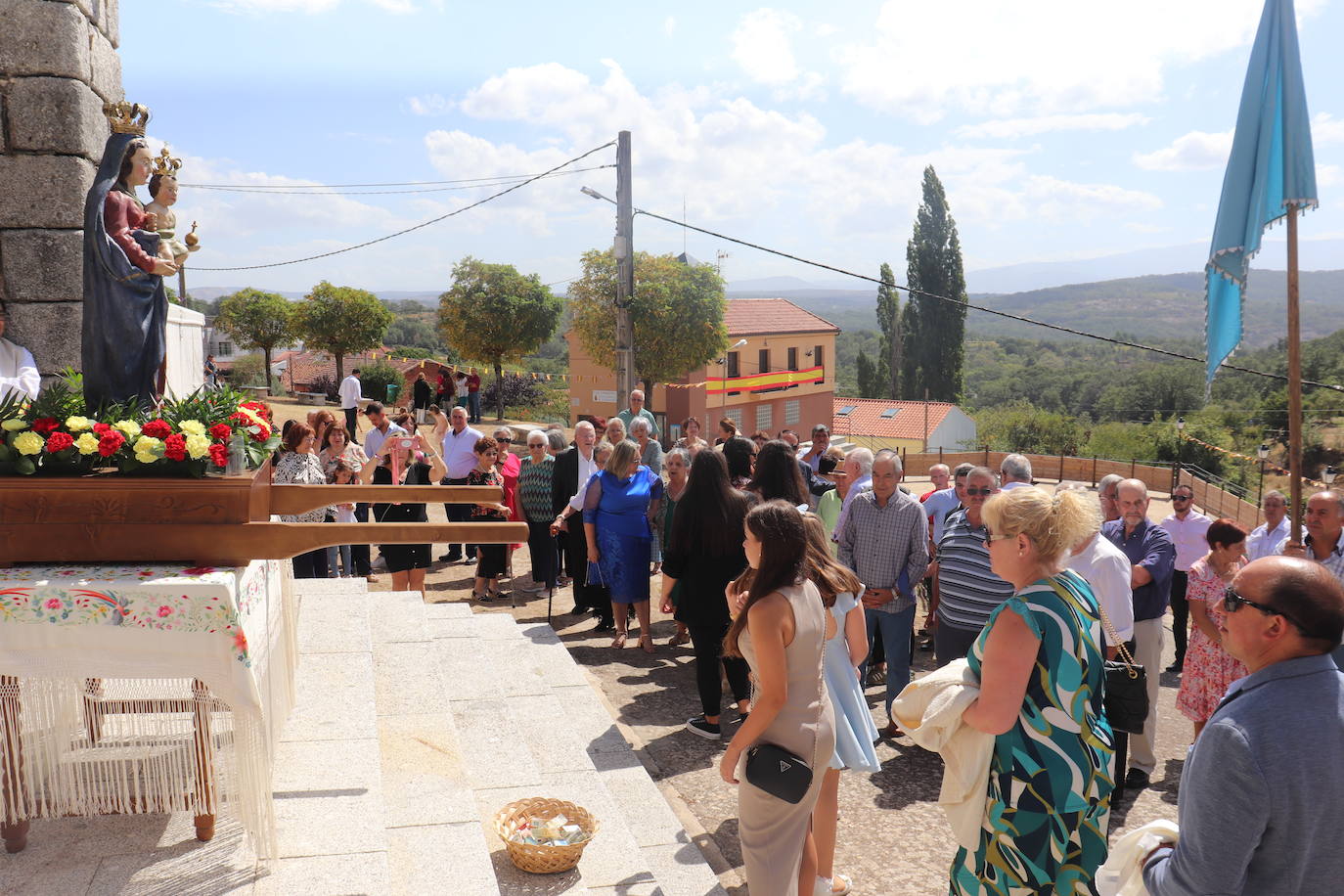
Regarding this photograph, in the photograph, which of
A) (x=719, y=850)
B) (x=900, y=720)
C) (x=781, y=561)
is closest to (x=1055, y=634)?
(x=900, y=720)

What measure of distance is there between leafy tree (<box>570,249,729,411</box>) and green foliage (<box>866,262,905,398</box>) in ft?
121

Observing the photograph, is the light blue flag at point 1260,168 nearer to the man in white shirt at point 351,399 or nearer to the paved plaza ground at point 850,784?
the paved plaza ground at point 850,784

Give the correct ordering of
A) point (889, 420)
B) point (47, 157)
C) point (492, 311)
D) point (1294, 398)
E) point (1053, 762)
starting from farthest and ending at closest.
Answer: point (889, 420) < point (492, 311) < point (1294, 398) < point (47, 157) < point (1053, 762)

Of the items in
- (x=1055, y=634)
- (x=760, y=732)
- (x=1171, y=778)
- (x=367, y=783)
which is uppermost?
(x=1055, y=634)

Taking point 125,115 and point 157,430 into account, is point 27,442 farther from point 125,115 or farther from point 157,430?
point 125,115

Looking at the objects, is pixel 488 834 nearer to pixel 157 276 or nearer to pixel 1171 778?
pixel 157 276

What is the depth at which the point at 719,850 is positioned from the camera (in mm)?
4340

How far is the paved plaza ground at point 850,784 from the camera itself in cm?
427

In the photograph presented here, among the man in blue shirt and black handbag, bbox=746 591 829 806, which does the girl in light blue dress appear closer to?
black handbag, bbox=746 591 829 806

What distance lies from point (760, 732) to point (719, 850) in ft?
4.52

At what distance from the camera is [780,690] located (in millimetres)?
3215

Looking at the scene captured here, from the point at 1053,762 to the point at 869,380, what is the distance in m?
68.7

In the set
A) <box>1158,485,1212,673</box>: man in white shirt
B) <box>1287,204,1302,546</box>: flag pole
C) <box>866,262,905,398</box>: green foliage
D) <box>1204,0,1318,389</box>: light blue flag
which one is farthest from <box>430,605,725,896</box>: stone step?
<box>866,262,905,398</box>: green foliage

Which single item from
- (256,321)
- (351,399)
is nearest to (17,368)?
(351,399)
